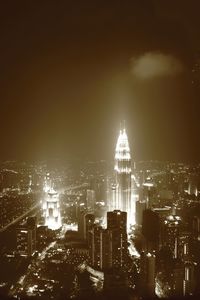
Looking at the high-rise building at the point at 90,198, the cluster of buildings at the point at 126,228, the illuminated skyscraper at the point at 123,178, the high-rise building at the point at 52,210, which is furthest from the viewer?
the high-rise building at the point at 90,198

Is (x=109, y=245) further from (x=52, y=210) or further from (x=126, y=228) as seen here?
(x=52, y=210)

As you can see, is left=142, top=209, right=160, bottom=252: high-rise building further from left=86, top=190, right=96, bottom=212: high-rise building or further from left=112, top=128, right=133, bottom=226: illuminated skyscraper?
left=86, top=190, right=96, bottom=212: high-rise building

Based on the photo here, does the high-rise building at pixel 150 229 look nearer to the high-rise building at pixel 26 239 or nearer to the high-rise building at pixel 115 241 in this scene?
the high-rise building at pixel 115 241

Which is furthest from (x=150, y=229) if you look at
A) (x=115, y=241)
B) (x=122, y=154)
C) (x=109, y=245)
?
(x=122, y=154)

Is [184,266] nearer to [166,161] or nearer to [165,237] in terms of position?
[165,237]

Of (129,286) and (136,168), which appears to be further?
(136,168)

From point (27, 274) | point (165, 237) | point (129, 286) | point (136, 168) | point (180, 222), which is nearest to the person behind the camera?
point (129, 286)

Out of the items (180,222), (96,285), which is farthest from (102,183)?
(96,285)

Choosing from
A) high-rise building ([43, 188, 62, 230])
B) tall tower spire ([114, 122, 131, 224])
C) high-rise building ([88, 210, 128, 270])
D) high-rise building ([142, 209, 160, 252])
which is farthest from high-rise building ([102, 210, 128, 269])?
high-rise building ([43, 188, 62, 230])

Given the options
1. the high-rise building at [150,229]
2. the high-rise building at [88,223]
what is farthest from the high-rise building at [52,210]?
the high-rise building at [150,229]
